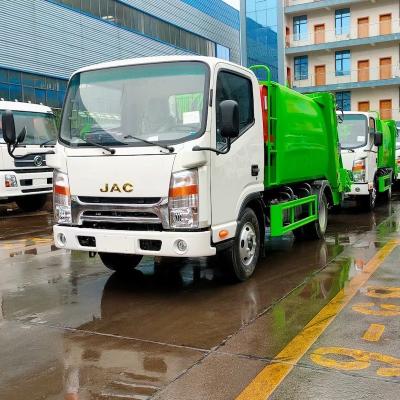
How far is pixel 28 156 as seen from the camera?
1315 centimetres

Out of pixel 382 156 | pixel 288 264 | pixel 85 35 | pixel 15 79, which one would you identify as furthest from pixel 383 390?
pixel 85 35

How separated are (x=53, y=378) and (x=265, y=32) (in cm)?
4636

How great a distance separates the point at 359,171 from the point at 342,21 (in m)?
36.4

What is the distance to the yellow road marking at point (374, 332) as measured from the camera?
4.31 m

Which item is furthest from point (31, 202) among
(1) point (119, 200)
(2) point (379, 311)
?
(2) point (379, 311)

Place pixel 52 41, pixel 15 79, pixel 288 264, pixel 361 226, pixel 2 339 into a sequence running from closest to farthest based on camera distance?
pixel 2 339 < pixel 288 264 < pixel 361 226 < pixel 15 79 < pixel 52 41

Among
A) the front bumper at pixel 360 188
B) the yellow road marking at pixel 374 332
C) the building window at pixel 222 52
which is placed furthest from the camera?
the building window at pixel 222 52

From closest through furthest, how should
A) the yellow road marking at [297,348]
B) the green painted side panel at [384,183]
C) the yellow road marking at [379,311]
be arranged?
the yellow road marking at [297,348], the yellow road marking at [379,311], the green painted side panel at [384,183]

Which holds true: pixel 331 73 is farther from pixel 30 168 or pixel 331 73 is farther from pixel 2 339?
pixel 2 339

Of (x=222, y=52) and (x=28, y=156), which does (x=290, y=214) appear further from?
(x=222, y=52)

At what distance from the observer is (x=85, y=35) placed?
3192 centimetres

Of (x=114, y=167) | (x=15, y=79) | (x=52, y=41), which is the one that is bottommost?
(x=114, y=167)

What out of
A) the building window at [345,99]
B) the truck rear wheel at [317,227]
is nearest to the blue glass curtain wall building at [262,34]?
the building window at [345,99]

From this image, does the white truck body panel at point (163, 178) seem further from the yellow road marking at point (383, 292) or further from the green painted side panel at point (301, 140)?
the yellow road marking at point (383, 292)
